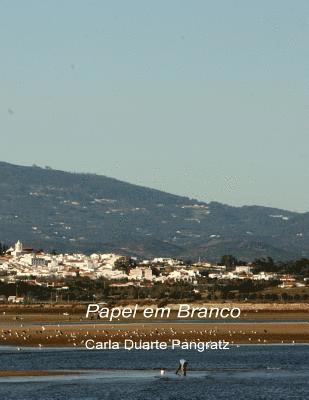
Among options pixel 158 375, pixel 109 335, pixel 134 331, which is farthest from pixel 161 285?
pixel 158 375

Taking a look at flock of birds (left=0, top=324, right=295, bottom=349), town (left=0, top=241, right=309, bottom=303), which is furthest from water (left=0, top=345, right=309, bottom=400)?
town (left=0, top=241, right=309, bottom=303)

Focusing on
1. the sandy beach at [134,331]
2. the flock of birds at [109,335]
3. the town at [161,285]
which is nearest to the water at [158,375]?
the flock of birds at [109,335]

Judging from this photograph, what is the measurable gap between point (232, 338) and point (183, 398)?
102ft

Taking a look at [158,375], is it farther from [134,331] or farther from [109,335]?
[134,331]

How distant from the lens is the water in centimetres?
4997

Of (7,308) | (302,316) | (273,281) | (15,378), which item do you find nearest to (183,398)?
(15,378)

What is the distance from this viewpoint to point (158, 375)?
2240 inches

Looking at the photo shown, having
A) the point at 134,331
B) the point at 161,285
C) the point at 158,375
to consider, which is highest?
the point at 161,285

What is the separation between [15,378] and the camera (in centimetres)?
5594

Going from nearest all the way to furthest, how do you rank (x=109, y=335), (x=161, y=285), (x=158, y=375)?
(x=158, y=375), (x=109, y=335), (x=161, y=285)

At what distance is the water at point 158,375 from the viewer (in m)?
50.0

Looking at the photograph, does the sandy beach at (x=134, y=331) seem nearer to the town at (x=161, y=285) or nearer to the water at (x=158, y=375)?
the water at (x=158, y=375)

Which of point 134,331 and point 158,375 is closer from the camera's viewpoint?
point 158,375

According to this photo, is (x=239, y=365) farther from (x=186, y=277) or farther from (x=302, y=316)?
(x=186, y=277)
